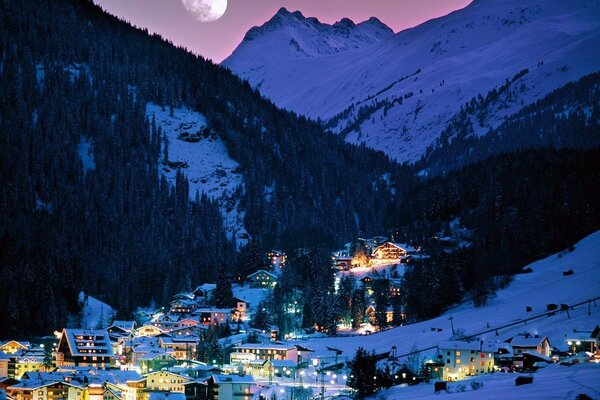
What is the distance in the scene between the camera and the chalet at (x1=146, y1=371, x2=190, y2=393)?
87.2 m

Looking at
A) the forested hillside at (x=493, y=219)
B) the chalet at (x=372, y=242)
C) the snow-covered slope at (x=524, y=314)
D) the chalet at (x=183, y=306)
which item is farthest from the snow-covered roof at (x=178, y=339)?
the chalet at (x=372, y=242)

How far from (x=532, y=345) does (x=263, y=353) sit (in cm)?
3419

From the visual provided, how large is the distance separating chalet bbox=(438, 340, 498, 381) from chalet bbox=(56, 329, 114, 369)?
4103cm

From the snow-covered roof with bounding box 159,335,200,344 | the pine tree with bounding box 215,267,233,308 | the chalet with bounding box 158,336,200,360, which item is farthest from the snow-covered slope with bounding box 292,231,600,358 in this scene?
the pine tree with bounding box 215,267,233,308

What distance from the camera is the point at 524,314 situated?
3812 inches

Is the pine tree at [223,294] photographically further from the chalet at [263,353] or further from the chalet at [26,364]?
the chalet at [26,364]

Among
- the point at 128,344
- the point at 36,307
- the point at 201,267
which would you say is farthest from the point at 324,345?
the point at 201,267

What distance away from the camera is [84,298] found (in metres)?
137

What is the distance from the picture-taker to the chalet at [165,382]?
87.2 metres

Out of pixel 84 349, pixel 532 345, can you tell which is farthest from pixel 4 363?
pixel 532 345

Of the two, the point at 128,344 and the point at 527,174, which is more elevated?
the point at 527,174

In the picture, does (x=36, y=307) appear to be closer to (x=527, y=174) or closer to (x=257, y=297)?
(x=257, y=297)

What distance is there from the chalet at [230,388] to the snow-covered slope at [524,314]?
16887mm

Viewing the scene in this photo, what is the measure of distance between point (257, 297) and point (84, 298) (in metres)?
26.0
